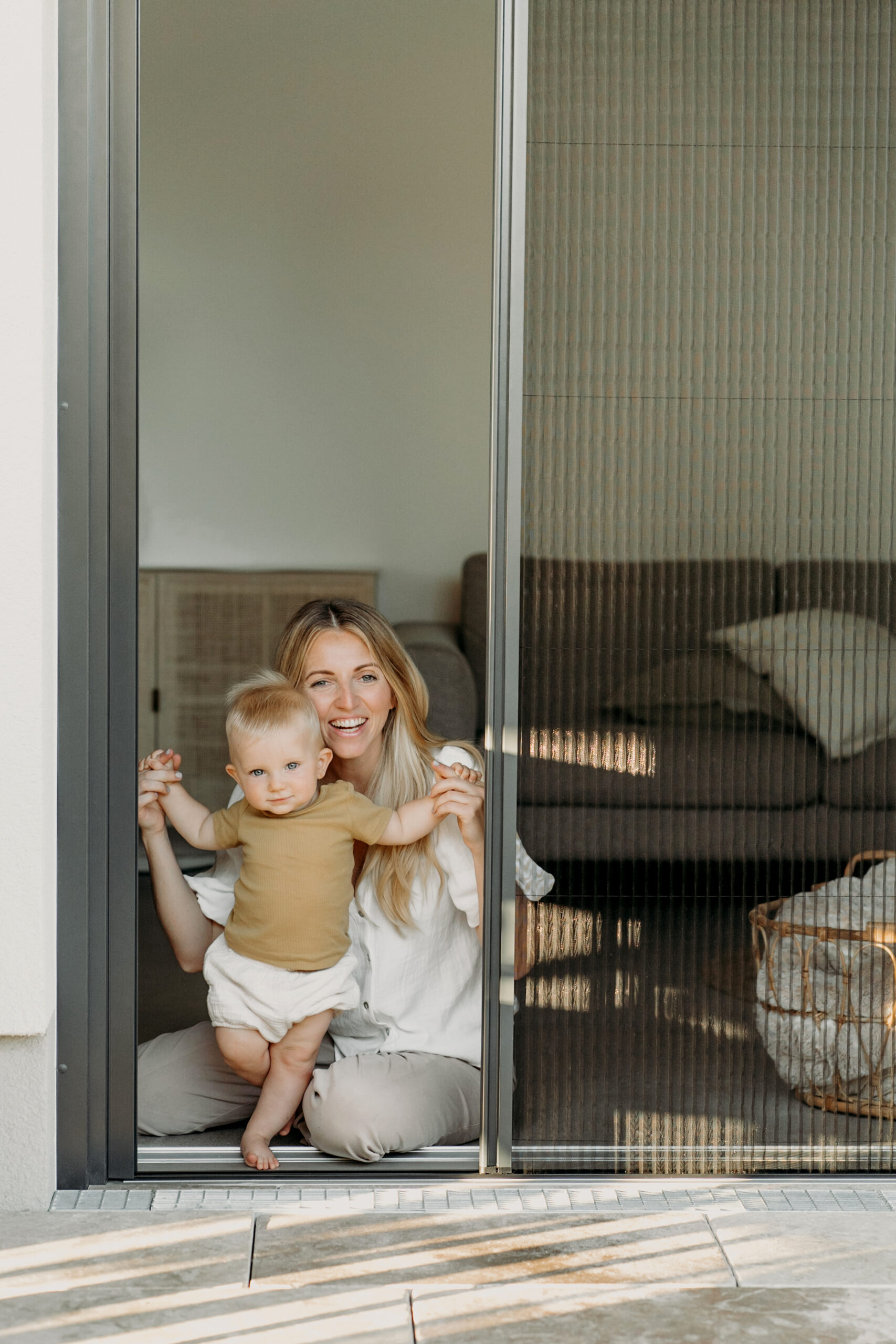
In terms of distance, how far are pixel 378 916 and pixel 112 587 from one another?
666mm

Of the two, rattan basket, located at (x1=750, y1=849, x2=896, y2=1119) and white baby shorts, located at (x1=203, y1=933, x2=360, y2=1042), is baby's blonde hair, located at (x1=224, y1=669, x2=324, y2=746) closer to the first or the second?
white baby shorts, located at (x1=203, y1=933, x2=360, y2=1042)

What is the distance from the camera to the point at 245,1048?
77.9 inches

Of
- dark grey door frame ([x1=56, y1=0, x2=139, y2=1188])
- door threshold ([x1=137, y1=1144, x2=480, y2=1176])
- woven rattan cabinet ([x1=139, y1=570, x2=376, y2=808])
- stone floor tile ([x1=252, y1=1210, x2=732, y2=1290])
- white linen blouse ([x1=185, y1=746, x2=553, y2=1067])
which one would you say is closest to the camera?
stone floor tile ([x1=252, y1=1210, x2=732, y2=1290])

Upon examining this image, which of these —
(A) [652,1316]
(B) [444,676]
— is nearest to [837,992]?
(A) [652,1316]

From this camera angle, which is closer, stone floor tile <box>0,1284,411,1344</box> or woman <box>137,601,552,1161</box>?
stone floor tile <box>0,1284,411,1344</box>

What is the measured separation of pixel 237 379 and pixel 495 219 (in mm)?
741

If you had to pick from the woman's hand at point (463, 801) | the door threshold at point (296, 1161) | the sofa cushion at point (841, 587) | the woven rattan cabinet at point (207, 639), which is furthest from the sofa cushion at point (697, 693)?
the door threshold at point (296, 1161)

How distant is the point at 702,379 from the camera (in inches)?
71.8

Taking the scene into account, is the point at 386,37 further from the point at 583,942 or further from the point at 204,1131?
the point at 204,1131

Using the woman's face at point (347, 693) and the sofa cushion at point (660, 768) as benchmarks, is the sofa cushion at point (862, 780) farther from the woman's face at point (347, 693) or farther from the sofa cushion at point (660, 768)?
the woman's face at point (347, 693)

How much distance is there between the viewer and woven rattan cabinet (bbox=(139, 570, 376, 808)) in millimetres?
2287

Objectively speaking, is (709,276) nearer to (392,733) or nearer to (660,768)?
(660,768)

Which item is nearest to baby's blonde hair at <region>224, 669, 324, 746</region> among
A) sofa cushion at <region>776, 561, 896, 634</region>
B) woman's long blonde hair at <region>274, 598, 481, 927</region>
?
woman's long blonde hair at <region>274, 598, 481, 927</region>

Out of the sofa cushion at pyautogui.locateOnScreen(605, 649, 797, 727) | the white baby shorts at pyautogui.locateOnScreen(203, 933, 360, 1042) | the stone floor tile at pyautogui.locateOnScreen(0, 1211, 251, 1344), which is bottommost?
the stone floor tile at pyautogui.locateOnScreen(0, 1211, 251, 1344)
